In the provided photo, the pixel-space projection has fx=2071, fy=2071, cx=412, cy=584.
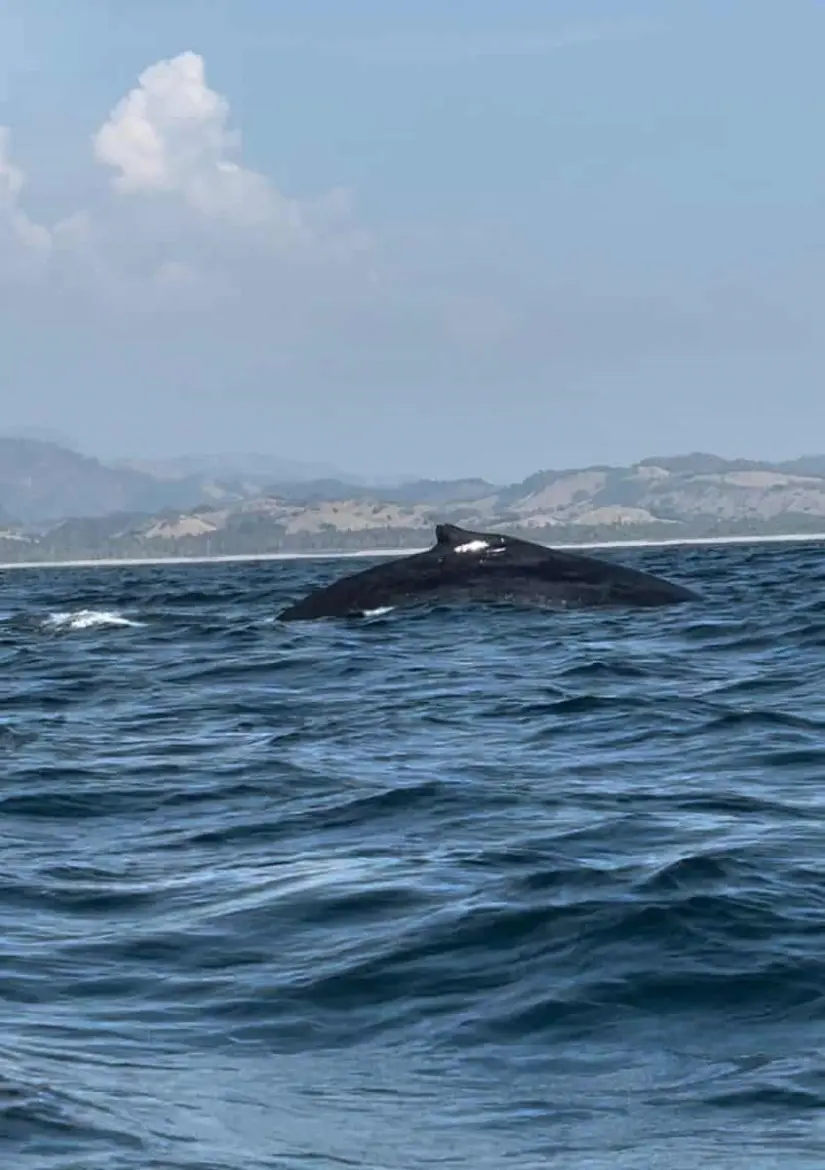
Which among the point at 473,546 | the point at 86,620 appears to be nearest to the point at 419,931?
the point at 473,546

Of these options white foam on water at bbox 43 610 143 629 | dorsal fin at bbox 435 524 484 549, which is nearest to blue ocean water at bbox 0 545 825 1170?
dorsal fin at bbox 435 524 484 549

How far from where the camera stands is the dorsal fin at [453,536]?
2977cm

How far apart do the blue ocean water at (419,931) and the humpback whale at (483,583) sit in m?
9.33

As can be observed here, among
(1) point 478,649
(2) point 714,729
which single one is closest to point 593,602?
(1) point 478,649

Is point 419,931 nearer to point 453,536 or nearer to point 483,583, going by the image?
point 483,583

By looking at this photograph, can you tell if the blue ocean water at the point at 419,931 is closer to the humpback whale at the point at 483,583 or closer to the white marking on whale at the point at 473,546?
the humpback whale at the point at 483,583

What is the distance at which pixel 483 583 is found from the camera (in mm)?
30031

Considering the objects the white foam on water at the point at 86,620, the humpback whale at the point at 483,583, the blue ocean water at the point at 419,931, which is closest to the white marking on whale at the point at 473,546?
the humpback whale at the point at 483,583

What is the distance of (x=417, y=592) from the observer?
30.0 meters

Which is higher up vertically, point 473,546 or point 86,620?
point 473,546

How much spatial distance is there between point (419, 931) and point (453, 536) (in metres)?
20.8

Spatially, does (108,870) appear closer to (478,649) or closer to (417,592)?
Answer: (478,649)

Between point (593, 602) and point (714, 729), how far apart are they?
41.5 feet

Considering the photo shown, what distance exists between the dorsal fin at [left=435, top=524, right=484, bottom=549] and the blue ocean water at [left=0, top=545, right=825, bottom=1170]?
9.45 meters
